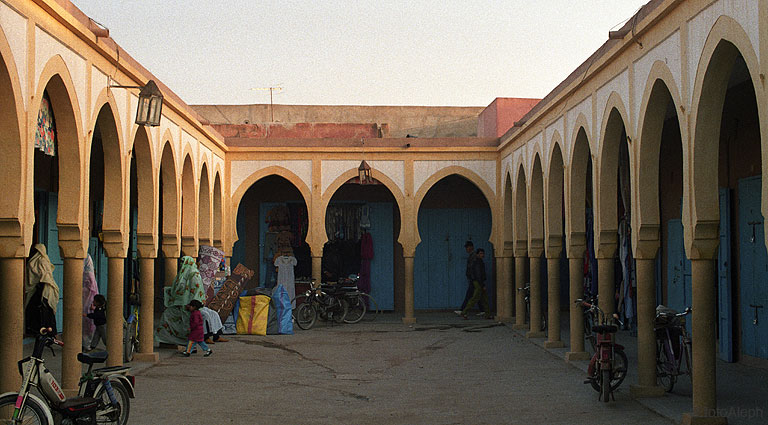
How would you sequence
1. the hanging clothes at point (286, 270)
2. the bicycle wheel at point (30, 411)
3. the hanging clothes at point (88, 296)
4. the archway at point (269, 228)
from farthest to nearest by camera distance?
1. the archway at point (269, 228)
2. the hanging clothes at point (286, 270)
3. the hanging clothes at point (88, 296)
4. the bicycle wheel at point (30, 411)

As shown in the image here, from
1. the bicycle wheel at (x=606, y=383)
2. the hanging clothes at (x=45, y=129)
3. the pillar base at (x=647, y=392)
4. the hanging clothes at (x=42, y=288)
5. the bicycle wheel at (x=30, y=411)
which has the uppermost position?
the hanging clothes at (x=45, y=129)

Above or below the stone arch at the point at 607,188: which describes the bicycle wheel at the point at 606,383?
below

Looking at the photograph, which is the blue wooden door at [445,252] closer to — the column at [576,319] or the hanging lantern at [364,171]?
the hanging lantern at [364,171]

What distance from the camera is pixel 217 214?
665 inches

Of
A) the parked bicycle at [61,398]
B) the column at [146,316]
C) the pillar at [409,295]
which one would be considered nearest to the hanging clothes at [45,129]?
the parked bicycle at [61,398]

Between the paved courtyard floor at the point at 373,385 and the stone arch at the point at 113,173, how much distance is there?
1.98 metres

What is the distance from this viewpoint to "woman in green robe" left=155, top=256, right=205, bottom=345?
41.2ft

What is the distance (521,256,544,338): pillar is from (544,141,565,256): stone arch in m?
1.37

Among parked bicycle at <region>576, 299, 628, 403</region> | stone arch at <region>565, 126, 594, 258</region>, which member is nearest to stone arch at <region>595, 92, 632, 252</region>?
stone arch at <region>565, 126, 594, 258</region>

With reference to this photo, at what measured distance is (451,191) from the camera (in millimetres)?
20094

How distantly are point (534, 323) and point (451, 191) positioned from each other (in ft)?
20.5

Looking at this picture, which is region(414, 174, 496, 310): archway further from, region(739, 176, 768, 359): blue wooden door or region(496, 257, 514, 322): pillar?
region(739, 176, 768, 359): blue wooden door

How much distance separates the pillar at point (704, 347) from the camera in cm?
717

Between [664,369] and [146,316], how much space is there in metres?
6.89
